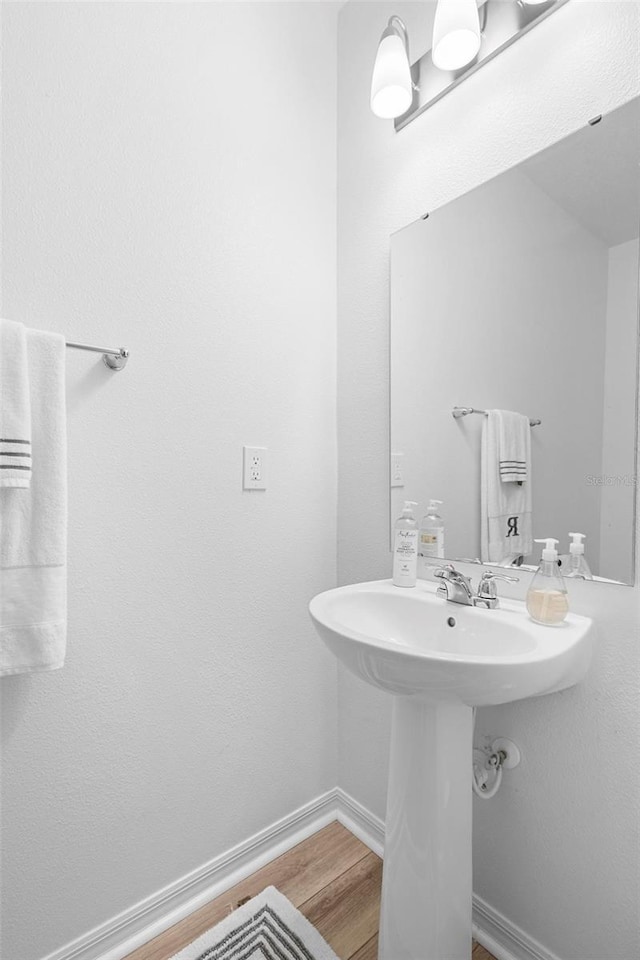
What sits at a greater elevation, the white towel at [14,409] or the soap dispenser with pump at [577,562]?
the white towel at [14,409]

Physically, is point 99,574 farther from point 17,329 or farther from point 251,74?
point 251,74

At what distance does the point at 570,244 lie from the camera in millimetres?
967

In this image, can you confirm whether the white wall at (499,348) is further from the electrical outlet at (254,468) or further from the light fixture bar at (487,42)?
the electrical outlet at (254,468)

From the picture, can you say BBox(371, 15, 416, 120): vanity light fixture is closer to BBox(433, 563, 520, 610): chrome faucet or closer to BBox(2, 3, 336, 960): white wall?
BBox(2, 3, 336, 960): white wall

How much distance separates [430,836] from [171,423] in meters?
1.03

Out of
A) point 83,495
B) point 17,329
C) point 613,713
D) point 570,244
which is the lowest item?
point 613,713

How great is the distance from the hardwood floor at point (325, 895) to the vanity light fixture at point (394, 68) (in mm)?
2023

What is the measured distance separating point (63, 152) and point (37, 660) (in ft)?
3.39

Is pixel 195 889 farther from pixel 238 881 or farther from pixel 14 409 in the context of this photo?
pixel 14 409

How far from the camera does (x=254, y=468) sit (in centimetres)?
129

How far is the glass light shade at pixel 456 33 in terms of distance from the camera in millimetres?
982

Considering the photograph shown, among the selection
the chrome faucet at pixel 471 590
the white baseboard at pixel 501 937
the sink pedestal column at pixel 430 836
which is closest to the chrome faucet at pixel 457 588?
the chrome faucet at pixel 471 590

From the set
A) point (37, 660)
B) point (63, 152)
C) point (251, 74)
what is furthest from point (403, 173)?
point (37, 660)

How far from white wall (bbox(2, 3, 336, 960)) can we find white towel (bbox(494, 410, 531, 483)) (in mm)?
569
